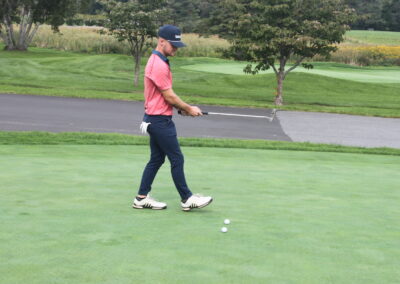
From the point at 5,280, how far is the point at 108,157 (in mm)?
6839

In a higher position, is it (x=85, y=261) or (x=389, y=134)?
(x=85, y=261)

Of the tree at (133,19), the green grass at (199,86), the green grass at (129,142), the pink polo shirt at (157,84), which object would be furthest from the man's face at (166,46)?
the tree at (133,19)

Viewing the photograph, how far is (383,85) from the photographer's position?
3634 cm

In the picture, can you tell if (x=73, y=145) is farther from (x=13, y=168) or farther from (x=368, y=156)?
(x=368, y=156)

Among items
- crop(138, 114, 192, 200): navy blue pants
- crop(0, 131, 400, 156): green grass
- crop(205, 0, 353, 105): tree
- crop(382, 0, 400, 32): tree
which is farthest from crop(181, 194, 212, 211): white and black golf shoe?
crop(382, 0, 400, 32): tree

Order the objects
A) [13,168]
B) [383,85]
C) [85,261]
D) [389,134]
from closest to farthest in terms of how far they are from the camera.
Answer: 1. [85,261]
2. [13,168]
3. [389,134]
4. [383,85]

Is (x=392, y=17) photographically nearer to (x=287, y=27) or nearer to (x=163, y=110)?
(x=287, y=27)

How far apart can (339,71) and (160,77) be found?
36.3m

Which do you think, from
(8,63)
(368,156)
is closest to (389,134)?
(368,156)

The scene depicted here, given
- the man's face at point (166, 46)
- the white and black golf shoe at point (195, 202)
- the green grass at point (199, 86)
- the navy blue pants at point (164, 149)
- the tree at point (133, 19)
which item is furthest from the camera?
the tree at point (133, 19)

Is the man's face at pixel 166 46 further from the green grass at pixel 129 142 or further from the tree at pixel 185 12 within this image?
the tree at pixel 185 12

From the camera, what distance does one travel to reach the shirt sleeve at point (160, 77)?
7047 millimetres

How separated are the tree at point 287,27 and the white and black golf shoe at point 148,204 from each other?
19.2m

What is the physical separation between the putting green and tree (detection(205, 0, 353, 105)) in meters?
10.9
